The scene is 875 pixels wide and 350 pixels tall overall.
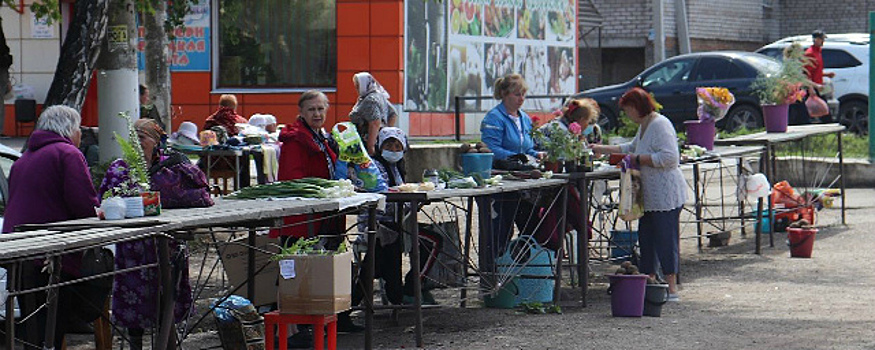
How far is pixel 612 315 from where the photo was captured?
10812mm

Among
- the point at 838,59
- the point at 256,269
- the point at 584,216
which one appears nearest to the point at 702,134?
the point at 584,216

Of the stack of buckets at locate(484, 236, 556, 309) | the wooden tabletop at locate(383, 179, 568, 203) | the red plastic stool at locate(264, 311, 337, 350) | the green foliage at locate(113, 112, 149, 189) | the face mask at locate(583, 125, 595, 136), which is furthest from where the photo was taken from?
the face mask at locate(583, 125, 595, 136)

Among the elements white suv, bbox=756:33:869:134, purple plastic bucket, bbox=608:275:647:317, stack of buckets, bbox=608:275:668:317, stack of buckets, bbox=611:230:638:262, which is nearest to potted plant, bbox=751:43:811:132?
stack of buckets, bbox=611:230:638:262

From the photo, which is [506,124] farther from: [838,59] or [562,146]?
[838,59]

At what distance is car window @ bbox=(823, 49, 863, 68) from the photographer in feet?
89.9

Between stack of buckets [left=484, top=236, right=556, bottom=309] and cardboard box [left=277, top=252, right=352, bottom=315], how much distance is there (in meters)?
3.28

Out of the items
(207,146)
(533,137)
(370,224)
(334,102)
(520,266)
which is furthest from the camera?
(334,102)

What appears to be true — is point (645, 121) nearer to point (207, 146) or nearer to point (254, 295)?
point (254, 295)

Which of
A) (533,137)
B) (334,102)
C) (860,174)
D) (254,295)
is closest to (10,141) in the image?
(334,102)

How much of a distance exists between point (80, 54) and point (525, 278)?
4.32 m

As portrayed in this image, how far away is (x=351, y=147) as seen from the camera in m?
9.70

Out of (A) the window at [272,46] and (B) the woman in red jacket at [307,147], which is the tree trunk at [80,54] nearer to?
(B) the woman in red jacket at [307,147]

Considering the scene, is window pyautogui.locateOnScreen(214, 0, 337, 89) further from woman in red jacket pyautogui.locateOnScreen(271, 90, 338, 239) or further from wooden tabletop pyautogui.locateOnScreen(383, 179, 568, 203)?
woman in red jacket pyautogui.locateOnScreen(271, 90, 338, 239)

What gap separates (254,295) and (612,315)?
2.59 m
